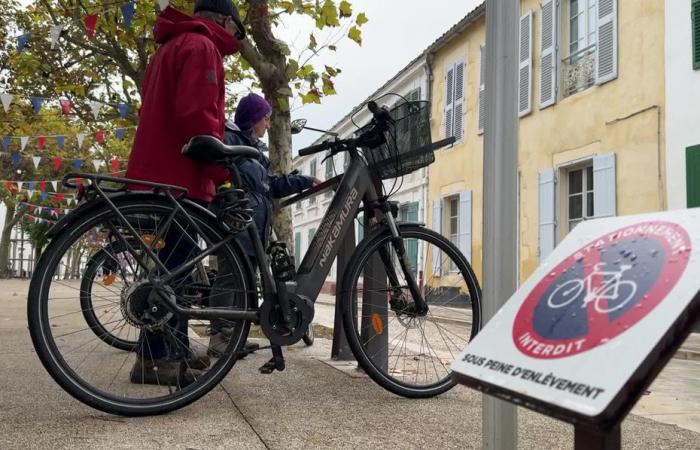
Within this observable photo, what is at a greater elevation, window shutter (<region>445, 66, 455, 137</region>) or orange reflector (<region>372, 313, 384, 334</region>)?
window shutter (<region>445, 66, 455, 137</region>)

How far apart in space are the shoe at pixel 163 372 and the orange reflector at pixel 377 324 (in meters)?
0.82

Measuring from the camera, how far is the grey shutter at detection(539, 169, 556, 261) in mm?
12719

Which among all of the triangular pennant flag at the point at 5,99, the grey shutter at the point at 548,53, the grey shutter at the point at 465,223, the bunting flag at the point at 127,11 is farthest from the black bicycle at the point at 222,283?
the grey shutter at the point at 465,223

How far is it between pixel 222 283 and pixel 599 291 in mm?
1894

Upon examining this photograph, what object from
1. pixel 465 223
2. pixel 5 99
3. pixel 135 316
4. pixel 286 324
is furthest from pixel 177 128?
pixel 465 223

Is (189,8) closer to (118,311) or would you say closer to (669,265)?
(118,311)

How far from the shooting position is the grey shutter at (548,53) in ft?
43.3

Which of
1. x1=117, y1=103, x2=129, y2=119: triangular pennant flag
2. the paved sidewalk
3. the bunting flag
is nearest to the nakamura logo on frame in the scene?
the paved sidewalk

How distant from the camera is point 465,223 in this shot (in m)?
16.0

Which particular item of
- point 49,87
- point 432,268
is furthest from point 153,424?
point 49,87

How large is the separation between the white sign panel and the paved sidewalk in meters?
1.11

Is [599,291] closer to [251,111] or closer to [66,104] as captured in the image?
[251,111]

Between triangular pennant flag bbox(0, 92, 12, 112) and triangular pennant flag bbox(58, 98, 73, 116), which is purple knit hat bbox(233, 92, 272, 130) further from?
triangular pennant flag bbox(58, 98, 73, 116)

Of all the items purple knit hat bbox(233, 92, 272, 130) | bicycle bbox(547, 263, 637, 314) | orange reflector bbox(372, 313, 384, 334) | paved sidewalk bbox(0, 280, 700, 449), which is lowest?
paved sidewalk bbox(0, 280, 700, 449)
